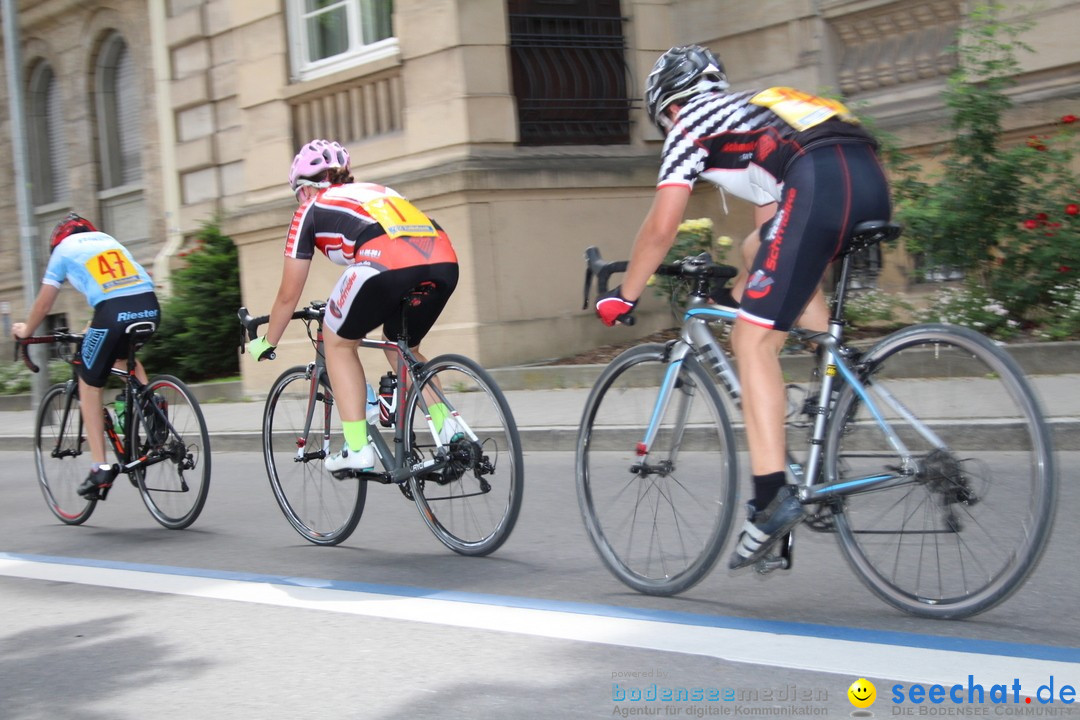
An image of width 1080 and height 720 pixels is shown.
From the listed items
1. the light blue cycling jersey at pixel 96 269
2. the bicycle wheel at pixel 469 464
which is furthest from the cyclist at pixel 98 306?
the bicycle wheel at pixel 469 464

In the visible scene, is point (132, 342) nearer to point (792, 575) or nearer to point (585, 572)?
point (585, 572)

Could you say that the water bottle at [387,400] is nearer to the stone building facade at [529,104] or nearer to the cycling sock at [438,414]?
the cycling sock at [438,414]

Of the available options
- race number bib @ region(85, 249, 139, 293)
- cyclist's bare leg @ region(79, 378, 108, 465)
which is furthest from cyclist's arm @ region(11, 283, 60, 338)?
cyclist's bare leg @ region(79, 378, 108, 465)

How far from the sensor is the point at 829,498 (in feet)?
13.2

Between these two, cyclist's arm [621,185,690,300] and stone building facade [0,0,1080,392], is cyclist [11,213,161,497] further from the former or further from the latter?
stone building facade [0,0,1080,392]

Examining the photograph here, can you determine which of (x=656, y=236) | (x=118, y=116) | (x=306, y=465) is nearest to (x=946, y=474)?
(x=656, y=236)

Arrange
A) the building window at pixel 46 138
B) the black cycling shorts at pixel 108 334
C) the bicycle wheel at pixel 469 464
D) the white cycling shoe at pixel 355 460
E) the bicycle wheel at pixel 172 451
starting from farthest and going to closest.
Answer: the building window at pixel 46 138
the black cycling shorts at pixel 108 334
the bicycle wheel at pixel 172 451
the white cycling shoe at pixel 355 460
the bicycle wheel at pixel 469 464

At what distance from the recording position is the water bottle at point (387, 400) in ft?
19.0

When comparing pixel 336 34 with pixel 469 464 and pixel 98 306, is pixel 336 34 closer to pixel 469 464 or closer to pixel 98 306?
pixel 98 306

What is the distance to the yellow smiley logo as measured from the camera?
10.5 ft

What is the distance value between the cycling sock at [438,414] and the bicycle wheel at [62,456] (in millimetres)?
2820

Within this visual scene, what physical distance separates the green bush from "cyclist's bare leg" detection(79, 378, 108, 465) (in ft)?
27.9

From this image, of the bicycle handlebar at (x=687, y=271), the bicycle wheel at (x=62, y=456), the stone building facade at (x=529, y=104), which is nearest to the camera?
the bicycle handlebar at (x=687, y=271)

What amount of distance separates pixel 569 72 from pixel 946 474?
1007cm
